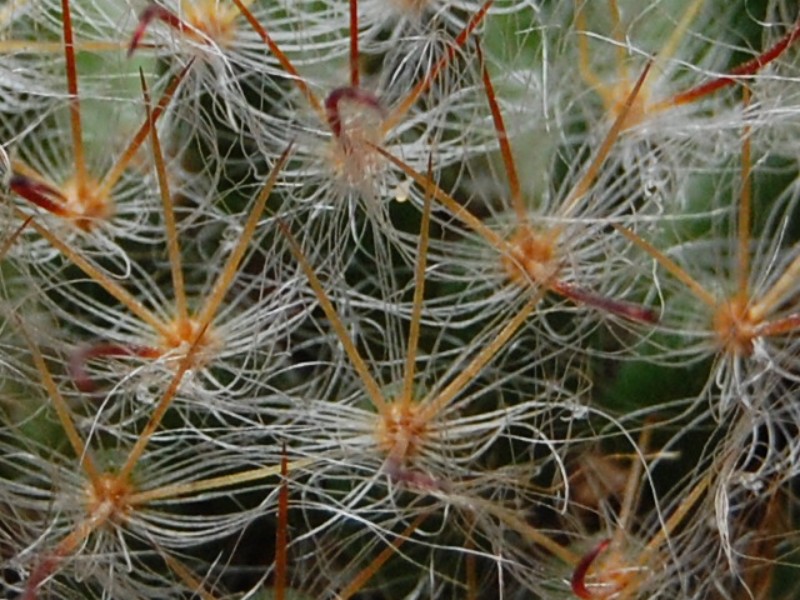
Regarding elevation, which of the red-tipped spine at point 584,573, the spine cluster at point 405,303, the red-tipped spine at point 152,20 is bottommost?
the red-tipped spine at point 584,573

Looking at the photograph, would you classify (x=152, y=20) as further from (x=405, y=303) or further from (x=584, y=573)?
(x=584, y=573)

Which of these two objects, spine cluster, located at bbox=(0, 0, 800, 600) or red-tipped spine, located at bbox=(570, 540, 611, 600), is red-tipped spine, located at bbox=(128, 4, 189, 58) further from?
red-tipped spine, located at bbox=(570, 540, 611, 600)

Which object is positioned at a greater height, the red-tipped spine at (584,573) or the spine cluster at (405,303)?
the spine cluster at (405,303)

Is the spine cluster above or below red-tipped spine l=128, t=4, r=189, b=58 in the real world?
below

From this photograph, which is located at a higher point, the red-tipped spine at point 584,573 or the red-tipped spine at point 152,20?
the red-tipped spine at point 152,20

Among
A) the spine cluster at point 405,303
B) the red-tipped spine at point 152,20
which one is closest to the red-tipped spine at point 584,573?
the spine cluster at point 405,303

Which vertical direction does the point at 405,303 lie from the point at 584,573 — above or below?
above

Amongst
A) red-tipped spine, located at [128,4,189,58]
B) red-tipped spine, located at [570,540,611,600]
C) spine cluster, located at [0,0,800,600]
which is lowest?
red-tipped spine, located at [570,540,611,600]

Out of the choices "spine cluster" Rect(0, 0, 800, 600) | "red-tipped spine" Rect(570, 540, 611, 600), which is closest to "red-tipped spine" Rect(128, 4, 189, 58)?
"spine cluster" Rect(0, 0, 800, 600)

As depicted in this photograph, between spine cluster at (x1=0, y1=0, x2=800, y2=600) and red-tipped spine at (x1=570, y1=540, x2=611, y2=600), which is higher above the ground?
spine cluster at (x1=0, y1=0, x2=800, y2=600)

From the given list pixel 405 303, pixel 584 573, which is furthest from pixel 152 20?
pixel 584 573

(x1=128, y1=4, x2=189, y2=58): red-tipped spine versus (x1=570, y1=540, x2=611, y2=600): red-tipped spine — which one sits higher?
(x1=128, y1=4, x2=189, y2=58): red-tipped spine

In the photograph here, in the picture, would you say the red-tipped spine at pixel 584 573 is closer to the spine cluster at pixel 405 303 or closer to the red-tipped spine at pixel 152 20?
the spine cluster at pixel 405 303
